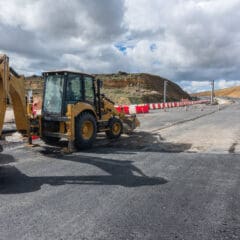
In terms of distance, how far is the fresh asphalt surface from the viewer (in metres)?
5.07

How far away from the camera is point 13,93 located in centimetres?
997

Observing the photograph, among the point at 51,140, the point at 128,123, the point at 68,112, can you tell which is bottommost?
the point at 51,140

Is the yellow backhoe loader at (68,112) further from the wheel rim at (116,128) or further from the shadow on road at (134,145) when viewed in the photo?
the wheel rim at (116,128)

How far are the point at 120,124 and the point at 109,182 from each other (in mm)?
6699

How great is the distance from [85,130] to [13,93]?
2.93 m

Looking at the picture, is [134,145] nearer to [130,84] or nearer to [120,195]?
[120,195]

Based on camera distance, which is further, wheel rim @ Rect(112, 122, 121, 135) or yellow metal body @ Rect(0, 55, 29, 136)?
wheel rim @ Rect(112, 122, 121, 135)

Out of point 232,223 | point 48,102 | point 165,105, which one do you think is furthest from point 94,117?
point 165,105

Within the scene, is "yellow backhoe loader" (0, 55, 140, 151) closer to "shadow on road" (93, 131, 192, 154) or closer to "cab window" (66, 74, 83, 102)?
"cab window" (66, 74, 83, 102)

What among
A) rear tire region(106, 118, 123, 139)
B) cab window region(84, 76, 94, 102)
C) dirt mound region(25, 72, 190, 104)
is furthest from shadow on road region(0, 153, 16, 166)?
dirt mound region(25, 72, 190, 104)

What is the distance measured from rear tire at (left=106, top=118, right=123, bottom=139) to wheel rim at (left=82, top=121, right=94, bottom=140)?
4.78ft

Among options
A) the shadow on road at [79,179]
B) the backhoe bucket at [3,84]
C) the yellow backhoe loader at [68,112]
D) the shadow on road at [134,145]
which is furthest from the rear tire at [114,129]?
the backhoe bucket at [3,84]

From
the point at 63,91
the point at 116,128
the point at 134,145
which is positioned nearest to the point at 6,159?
the point at 63,91

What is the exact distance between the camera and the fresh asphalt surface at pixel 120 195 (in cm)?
507
